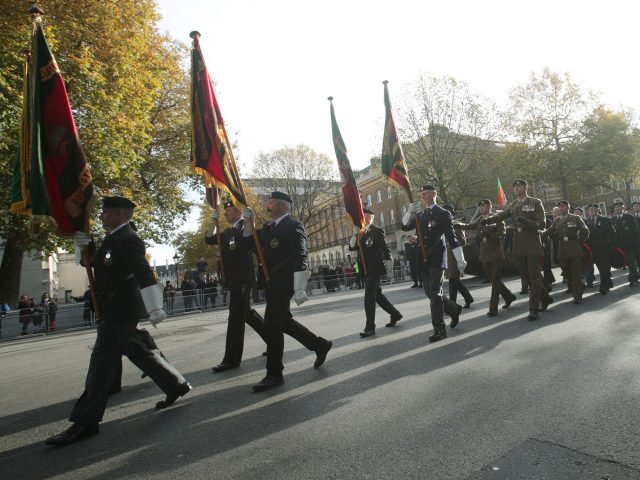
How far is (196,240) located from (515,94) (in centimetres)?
3371

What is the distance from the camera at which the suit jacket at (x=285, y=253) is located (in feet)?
16.2

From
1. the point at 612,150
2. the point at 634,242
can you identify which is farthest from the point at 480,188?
the point at 634,242

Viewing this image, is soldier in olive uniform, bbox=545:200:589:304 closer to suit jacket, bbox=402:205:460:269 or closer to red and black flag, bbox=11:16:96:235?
suit jacket, bbox=402:205:460:269

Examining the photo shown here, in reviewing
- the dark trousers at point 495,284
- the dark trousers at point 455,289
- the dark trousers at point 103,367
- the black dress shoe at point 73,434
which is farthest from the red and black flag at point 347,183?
the black dress shoe at point 73,434

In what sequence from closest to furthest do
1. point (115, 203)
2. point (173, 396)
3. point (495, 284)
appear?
point (115, 203) < point (173, 396) < point (495, 284)

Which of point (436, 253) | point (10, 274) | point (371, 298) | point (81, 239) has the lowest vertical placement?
point (371, 298)

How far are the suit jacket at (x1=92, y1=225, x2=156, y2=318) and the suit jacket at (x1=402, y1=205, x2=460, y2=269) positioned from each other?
13.2 feet

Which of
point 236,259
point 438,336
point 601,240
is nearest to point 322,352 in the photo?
point 236,259

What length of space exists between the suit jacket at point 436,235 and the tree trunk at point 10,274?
17386mm

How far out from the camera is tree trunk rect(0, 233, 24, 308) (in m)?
18.9

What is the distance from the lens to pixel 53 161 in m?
4.89

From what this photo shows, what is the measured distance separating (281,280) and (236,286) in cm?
102

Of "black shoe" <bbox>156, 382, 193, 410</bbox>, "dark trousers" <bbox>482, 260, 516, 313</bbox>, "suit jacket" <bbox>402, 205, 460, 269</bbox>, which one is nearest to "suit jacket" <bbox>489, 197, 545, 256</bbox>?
"dark trousers" <bbox>482, 260, 516, 313</bbox>

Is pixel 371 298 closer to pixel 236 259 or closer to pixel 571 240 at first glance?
pixel 236 259
